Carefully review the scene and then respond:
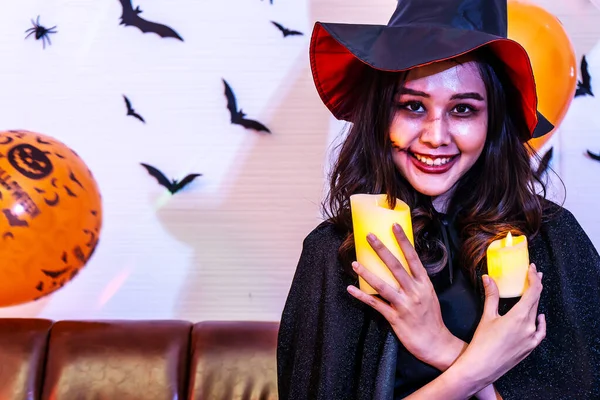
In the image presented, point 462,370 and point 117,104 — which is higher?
point 462,370

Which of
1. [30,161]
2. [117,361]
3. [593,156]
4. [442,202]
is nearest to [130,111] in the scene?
[30,161]

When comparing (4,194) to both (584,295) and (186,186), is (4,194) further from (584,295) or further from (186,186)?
(584,295)

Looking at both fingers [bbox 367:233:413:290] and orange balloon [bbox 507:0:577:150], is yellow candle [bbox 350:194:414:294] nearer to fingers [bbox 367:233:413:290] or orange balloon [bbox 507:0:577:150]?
fingers [bbox 367:233:413:290]

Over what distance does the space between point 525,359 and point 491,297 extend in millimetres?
185

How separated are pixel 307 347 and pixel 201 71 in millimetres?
1126

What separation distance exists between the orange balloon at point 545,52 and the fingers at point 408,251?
773 mm

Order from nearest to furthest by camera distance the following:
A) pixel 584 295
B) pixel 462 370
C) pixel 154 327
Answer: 1. pixel 462 370
2. pixel 584 295
3. pixel 154 327

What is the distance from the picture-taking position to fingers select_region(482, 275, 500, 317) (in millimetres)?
1104

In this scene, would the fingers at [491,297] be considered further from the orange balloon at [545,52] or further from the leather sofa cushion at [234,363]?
the leather sofa cushion at [234,363]

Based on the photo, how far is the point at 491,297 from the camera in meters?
1.11

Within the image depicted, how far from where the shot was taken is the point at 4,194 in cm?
171

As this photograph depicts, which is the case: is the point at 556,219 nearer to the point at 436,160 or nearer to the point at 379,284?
the point at 436,160

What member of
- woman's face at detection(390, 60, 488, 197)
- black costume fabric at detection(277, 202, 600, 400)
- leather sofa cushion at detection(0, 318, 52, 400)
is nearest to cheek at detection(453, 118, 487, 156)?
woman's face at detection(390, 60, 488, 197)

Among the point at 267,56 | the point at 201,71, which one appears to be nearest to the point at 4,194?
the point at 201,71
